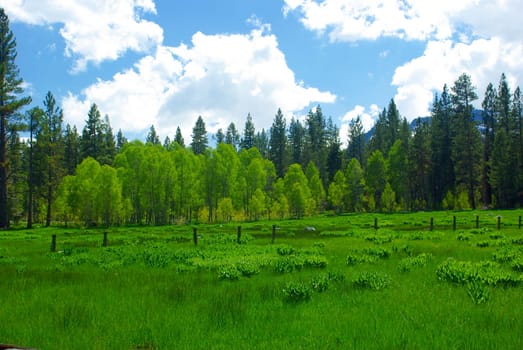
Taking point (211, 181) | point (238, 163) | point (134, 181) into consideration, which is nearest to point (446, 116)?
point (238, 163)

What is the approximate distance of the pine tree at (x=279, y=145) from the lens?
395ft

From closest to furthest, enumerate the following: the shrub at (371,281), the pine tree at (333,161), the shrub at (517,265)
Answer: the shrub at (371,281) < the shrub at (517,265) < the pine tree at (333,161)

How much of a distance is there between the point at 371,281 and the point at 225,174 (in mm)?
71640

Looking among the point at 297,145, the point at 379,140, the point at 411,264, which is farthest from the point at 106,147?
the point at 411,264

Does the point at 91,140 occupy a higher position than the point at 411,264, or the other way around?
the point at 91,140

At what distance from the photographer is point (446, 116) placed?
9494cm

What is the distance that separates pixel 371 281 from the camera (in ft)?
38.0

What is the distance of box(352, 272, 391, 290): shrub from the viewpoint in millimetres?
11359

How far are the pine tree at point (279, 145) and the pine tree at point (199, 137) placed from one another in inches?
850

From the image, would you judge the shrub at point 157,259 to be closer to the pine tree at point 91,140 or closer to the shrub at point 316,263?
the shrub at point 316,263

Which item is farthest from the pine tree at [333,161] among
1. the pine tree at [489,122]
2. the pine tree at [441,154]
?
the pine tree at [489,122]

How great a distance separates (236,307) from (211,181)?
2870 inches

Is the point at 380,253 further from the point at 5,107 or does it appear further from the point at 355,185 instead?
the point at 355,185

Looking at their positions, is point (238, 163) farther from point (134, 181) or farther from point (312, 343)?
point (312, 343)
